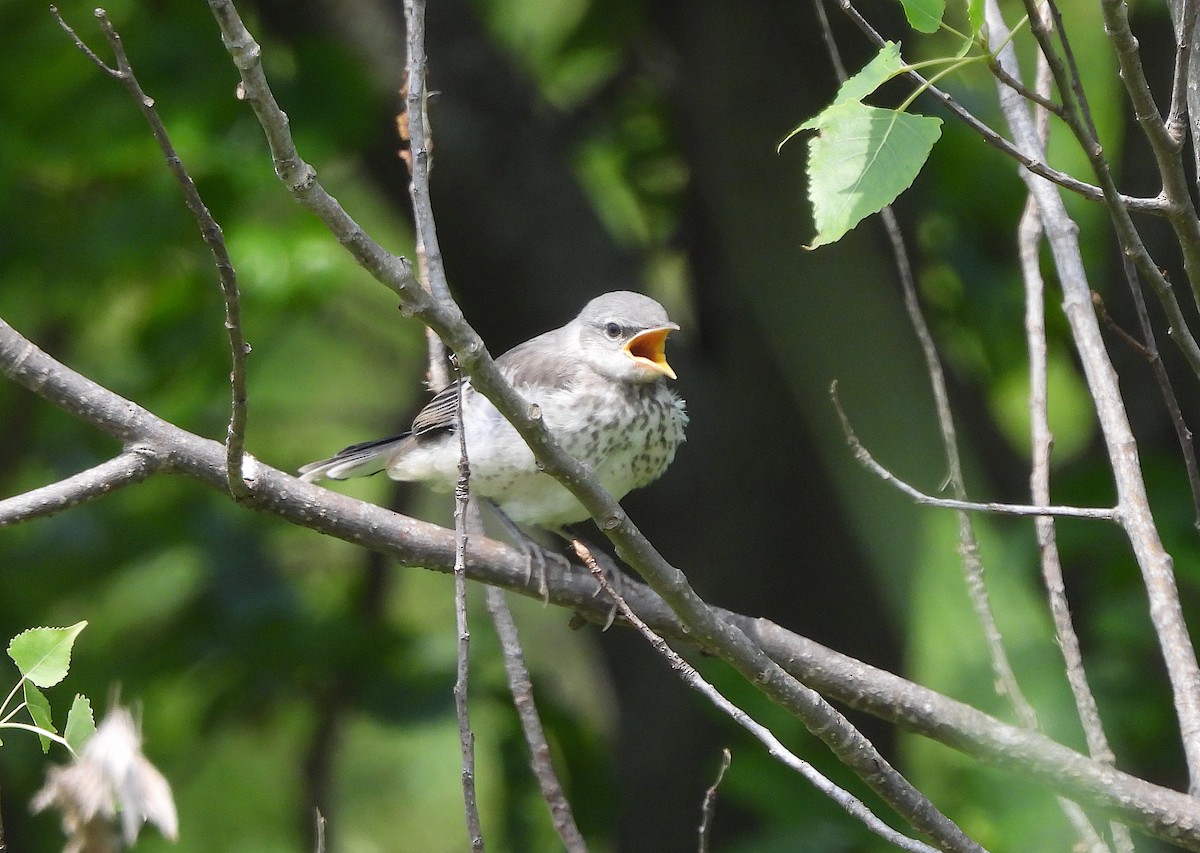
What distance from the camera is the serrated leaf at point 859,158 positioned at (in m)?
2.07

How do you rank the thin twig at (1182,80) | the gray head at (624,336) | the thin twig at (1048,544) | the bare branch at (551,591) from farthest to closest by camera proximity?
the gray head at (624,336), the thin twig at (1048,544), the bare branch at (551,591), the thin twig at (1182,80)

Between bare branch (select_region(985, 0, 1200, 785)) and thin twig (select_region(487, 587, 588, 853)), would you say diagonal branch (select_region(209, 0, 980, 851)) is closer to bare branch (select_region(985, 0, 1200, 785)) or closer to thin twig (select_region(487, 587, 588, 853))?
thin twig (select_region(487, 587, 588, 853))

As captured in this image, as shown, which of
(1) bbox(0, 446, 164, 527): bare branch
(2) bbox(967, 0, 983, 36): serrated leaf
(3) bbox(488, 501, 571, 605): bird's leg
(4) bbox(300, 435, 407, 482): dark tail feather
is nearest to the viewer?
(2) bbox(967, 0, 983, 36): serrated leaf

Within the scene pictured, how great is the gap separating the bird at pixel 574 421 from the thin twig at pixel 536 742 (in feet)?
3.01

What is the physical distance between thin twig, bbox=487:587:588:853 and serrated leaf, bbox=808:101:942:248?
130 centimetres

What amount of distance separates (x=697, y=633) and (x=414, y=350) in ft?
16.7

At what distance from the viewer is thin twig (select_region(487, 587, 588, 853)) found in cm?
280

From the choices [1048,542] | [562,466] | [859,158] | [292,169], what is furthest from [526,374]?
[292,169]

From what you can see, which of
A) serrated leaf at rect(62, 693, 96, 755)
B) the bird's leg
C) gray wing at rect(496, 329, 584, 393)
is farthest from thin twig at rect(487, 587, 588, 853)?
gray wing at rect(496, 329, 584, 393)

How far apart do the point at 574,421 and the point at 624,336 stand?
0.48 metres

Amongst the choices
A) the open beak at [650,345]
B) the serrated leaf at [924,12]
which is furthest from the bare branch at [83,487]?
the open beak at [650,345]

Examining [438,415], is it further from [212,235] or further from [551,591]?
[212,235]

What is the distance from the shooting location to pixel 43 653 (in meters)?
2.07

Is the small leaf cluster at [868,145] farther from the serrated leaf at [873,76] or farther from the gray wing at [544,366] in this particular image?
the gray wing at [544,366]
